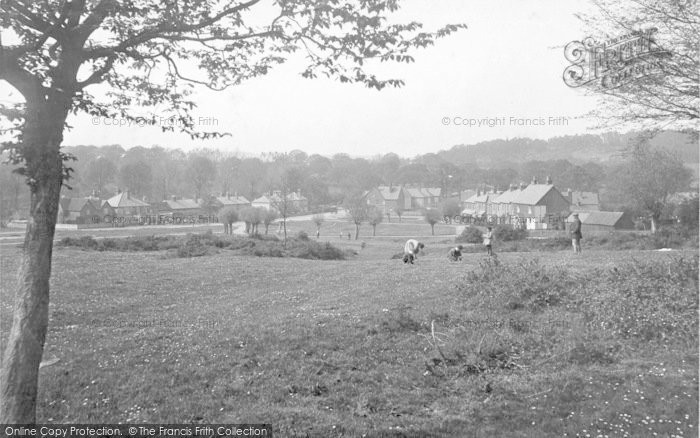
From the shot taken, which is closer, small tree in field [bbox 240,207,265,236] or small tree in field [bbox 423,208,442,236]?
small tree in field [bbox 240,207,265,236]

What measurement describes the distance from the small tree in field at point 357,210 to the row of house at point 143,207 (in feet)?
25.1

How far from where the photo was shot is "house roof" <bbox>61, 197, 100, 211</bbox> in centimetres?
3247

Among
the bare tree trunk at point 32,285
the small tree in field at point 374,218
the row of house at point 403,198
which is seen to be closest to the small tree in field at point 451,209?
the small tree in field at point 374,218

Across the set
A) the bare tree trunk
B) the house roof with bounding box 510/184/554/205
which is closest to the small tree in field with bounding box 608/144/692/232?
the house roof with bounding box 510/184/554/205

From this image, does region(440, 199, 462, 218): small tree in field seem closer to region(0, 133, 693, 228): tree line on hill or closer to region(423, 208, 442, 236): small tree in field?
region(423, 208, 442, 236): small tree in field

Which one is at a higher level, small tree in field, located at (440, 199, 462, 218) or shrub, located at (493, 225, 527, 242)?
small tree in field, located at (440, 199, 462, 218)

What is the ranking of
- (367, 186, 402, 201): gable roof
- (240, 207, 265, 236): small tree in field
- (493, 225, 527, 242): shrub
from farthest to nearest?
(367, 186, 402, 201): gable roof, (240, 207, 265, 236): small tree in field, (493, 225, 527, 242): shrub

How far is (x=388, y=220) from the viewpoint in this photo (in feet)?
185

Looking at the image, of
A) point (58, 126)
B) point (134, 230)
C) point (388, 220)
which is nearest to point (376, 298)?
point (58, 126)

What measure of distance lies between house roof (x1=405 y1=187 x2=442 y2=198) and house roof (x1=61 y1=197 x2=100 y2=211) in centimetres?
4116

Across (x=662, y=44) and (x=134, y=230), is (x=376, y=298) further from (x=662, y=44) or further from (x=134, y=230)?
(x=134, y=230)

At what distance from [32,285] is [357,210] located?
145 feet

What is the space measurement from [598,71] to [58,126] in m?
13.8

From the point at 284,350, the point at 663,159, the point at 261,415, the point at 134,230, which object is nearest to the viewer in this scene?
the point at 261,415
